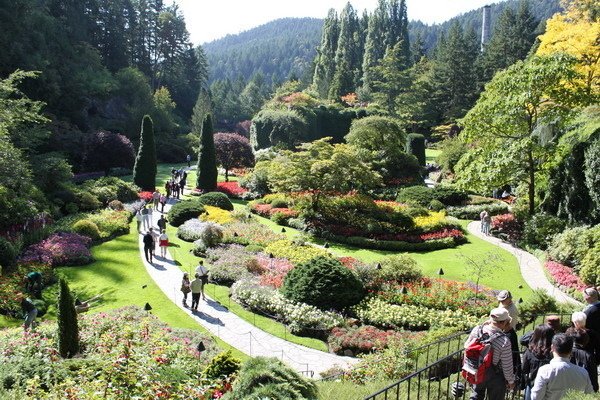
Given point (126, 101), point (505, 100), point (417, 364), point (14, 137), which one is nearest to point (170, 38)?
point (126, 101)

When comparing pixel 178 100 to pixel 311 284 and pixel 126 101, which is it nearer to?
pixel 126 101

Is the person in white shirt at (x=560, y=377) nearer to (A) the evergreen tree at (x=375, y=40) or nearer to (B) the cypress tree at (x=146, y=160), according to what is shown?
(B) the cypress tree at (x=146, y=160)

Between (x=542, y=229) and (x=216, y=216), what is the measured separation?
15166 millimetres

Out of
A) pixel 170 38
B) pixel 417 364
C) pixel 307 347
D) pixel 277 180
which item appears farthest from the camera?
pixel 170 38

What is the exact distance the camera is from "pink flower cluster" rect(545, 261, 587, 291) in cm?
1733

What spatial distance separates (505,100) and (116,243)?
18.6 m

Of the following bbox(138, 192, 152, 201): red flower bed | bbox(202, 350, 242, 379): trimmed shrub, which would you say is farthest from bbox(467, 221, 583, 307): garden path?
bbox(138, 192, 152, 201): red flower bed

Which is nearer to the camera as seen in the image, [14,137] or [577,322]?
[577,322]

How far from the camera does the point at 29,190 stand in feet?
79.1

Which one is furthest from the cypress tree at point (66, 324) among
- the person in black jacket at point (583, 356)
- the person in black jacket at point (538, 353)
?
the person in black jacket at point (583, 356)

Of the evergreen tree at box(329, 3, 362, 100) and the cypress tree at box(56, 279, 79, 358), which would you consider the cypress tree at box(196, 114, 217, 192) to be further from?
the evergreen tree at box(329, 3, 362, 100)

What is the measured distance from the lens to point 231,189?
113ft

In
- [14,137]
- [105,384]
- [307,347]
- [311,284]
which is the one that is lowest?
[307,347]

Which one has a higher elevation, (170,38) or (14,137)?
(170,38)
